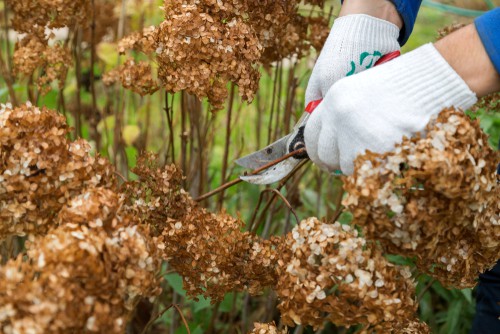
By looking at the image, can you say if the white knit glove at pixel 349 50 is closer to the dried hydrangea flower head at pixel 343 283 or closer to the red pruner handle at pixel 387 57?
the red pruner handle at pixel 387 57

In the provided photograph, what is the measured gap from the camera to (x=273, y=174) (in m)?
1.19

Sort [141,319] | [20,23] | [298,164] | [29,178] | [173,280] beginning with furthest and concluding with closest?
[141,319], [173,280], [20,23], [298,164], [29,178]

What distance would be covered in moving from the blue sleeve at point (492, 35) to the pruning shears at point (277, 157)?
0.38 meters

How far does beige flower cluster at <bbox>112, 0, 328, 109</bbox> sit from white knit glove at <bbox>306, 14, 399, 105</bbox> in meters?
0.15

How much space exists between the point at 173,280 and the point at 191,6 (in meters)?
0.83

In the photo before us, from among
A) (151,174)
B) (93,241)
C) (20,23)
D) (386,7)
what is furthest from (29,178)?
(386,7)

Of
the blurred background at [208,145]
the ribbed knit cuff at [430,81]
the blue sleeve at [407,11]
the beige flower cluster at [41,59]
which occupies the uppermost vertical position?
the blue sleeve at [407,11]

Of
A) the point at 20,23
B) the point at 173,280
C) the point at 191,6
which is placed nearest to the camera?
the point at 191,6

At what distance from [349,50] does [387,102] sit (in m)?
0.34

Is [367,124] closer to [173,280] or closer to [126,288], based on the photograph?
[126,288]

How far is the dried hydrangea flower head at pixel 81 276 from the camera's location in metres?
0.79

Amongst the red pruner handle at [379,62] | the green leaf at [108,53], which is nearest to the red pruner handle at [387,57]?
the red pruner handle at [379,62]

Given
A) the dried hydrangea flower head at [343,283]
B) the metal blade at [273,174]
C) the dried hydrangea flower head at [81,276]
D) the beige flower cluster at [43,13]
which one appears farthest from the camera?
the beige flower cluster at [43,13]

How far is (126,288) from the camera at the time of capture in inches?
33.7
